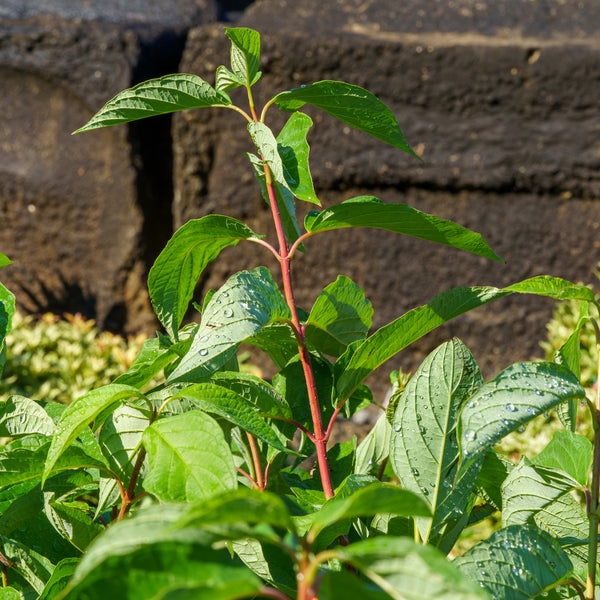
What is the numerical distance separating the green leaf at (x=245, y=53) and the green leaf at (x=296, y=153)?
83 mm

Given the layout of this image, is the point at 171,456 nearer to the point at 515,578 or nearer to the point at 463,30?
the point at 515,578

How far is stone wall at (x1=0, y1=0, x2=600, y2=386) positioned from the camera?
344 cm

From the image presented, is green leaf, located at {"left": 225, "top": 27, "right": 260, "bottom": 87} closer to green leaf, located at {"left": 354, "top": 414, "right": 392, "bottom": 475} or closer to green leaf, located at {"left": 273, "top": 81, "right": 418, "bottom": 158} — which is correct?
green leaf, located at {"left": 273, "top": 81, "right": 418, "bottom": 158}

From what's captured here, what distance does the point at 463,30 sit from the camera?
355cm

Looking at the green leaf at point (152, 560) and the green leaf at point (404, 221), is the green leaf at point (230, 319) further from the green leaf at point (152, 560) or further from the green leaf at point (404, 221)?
the green leaf at point (152, 560)

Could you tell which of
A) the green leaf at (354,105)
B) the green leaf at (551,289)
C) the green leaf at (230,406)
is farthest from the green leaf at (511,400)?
the green leaf at (354,105)

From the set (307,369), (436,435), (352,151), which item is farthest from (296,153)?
(352,151)

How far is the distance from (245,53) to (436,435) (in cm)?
54

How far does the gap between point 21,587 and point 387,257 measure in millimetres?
3092

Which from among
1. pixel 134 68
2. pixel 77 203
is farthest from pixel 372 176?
pixel 77 203

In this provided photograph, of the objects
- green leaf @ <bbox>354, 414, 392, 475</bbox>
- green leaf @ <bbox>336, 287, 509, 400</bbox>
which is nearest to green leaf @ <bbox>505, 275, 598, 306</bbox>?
green leaf @ <bbox>336, 287, 509, 400</bbox>

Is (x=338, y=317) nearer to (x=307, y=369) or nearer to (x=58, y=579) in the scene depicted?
(x=307, y=369)

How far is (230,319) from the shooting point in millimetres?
688

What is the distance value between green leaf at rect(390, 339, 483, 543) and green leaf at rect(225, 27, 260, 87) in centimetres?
45
